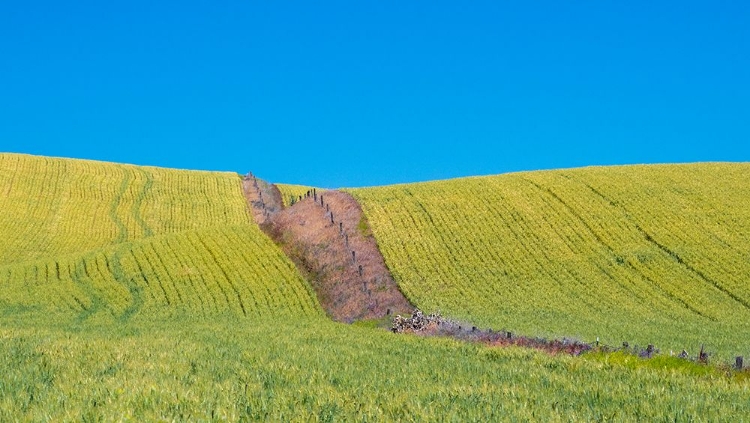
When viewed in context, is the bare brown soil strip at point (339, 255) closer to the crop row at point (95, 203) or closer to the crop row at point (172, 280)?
the crop row at point (172, 280)

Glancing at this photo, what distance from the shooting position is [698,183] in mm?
64500

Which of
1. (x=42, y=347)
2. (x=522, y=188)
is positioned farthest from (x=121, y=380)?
(x=522, y=188)

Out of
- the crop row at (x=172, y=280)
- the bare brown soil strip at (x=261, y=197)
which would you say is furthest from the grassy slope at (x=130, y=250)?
the bare brown soil strip at (x=261, y=197)

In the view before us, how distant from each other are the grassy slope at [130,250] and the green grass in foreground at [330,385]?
22.8 metres

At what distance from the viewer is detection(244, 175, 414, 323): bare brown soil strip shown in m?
43.7

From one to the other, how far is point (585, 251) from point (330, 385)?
39.1 metres

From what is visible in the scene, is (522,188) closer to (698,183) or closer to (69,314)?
(698,183)

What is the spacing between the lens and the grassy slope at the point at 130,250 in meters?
44.2

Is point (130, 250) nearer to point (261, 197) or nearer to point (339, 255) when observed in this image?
point (339, 255)

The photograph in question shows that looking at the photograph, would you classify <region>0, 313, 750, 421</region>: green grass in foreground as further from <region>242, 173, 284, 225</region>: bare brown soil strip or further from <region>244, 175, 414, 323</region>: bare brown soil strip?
<region>242, 173, 284, 225</region>: bare brown soil strip

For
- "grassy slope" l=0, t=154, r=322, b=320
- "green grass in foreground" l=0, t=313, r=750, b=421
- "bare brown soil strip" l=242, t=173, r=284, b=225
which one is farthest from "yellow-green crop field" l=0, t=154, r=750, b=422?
"bare brown soil strip" l=242, t=173, r=284, b=225

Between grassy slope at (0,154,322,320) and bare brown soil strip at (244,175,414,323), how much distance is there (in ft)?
4.60

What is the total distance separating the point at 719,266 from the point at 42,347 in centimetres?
3993

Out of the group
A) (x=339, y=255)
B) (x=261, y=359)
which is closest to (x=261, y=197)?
(x=339, y=255)
